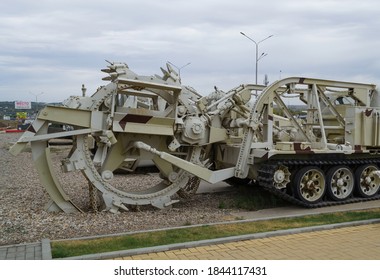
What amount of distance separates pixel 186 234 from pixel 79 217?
230cm

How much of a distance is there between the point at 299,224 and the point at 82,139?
165 inches

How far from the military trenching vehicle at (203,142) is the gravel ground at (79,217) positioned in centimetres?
36

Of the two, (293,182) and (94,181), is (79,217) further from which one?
(293,182)

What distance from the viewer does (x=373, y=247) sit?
625 cm

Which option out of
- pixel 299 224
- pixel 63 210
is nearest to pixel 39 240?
pixel 63 210

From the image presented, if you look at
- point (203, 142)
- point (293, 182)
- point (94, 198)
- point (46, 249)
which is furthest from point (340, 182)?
point (46, 249)

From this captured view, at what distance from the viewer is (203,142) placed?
9.47m

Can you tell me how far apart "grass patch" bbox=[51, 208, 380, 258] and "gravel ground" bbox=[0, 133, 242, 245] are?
2.11 ft

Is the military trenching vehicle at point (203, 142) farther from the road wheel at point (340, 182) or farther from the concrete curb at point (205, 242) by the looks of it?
the concrete curb at point (205, 242)

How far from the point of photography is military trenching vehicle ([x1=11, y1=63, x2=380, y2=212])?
844cm

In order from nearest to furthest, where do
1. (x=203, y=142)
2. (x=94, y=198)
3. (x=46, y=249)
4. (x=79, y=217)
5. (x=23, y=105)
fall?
1. (x=46, y=249)
2. (x=79, y=217)
3. (x=94, y=198)
4. (x=203, y=142)
5. (x=23, y=105)

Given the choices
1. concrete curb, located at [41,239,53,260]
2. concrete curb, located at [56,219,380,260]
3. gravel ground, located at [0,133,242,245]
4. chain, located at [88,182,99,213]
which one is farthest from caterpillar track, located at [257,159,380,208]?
concrete curb, located at [41,239,53,260]

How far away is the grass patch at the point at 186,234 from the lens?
243 inches

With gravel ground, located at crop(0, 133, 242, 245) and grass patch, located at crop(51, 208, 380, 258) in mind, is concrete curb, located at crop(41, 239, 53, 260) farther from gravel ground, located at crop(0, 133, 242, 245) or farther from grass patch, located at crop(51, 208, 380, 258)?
gravel ground, located at crop(0, 133, 242, 245)
